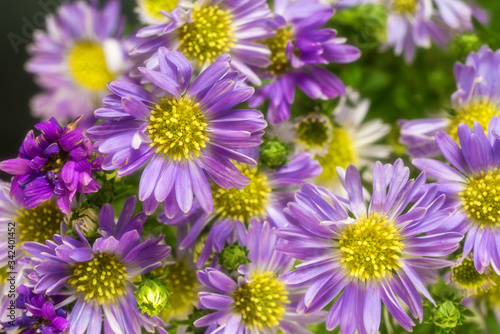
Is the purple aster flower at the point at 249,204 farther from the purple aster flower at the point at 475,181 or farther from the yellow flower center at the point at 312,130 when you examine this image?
the purple aster flower at the point at 475,181

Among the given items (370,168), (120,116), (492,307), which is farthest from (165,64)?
(492,307)

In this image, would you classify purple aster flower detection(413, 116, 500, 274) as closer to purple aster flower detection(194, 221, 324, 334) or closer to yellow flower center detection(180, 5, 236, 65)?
purple aster flower detection(194, 221, 324, 334)

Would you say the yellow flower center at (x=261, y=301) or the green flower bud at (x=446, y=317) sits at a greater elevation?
the yellow flower center at (x=261, y=301)

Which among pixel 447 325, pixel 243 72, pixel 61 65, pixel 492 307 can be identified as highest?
pixel 243 72

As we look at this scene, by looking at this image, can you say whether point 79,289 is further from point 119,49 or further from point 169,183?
point 119,49

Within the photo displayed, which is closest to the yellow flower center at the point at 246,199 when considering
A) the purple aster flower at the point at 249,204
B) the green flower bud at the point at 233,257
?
the purple aster flower at the point at 249,204

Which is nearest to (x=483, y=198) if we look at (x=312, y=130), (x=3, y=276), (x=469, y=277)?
(x=469, y=277)

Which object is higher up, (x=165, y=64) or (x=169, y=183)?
(x=165, y=64)
